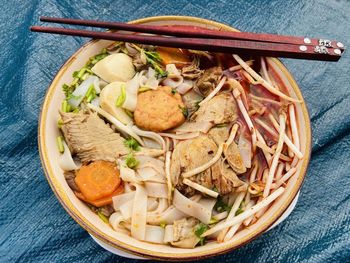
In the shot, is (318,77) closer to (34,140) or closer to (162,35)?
(162,35)

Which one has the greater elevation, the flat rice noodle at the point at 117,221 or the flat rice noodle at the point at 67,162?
the flat rice noodle at the point at 67,162

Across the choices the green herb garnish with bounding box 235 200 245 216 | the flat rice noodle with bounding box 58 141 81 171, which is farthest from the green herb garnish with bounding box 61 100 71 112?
the green herb garnish with bounding box 235 200 245 216

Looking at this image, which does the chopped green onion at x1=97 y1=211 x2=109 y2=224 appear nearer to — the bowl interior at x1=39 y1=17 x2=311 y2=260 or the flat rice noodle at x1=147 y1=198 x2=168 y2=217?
the bowl interior at x1=39 y1=17 x2=311 y2=260

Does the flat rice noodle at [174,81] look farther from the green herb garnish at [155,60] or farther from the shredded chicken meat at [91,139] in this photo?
the shredded chicken meat at [91,139]

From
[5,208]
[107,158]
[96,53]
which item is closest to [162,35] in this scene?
[96,53]

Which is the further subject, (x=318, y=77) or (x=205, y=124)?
(x=318, y=77)

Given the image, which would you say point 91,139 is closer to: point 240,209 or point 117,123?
point 117,123

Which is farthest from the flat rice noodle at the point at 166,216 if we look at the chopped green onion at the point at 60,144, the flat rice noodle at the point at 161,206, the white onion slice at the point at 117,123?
the chopped green onion at the point at 60,144
